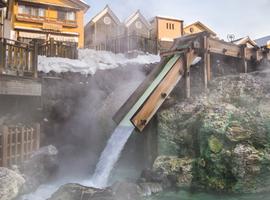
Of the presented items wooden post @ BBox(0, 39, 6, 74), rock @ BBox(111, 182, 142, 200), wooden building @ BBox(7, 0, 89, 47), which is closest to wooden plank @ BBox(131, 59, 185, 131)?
rock @ BBox(111, 182, 142, 200)

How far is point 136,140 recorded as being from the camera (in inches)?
420

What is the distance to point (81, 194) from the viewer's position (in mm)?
6812

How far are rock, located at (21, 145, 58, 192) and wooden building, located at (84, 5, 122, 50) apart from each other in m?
18.3

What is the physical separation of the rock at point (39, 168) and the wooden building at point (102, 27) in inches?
720

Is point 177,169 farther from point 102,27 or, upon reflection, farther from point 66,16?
point 102,27

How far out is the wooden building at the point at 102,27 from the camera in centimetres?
2617

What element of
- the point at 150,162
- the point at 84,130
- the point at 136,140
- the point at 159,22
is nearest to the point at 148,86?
the point at 136,140

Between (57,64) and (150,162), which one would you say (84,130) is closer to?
(57,64)

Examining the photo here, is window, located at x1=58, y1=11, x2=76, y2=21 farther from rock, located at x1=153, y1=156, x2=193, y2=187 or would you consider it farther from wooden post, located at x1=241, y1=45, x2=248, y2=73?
rock, located at x1=153, y1=156, x2=193, y2=187

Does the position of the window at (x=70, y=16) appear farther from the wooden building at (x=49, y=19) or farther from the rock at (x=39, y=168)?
the rock at (x=39, y=168)

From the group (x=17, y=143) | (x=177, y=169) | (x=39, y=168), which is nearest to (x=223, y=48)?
(x=177, y=169)

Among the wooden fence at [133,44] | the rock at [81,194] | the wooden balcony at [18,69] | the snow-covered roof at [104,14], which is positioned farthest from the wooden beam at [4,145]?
the snow-covered roof at [104,14]

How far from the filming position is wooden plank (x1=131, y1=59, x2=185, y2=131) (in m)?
8.41

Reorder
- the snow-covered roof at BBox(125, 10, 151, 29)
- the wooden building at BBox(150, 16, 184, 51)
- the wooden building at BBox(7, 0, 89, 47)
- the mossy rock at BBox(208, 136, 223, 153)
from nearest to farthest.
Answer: the mossy rock at BBox(208, 136, 223, 153), the wooden building at BBox(7, 0, 89, 47), the wooden building at BBox(150, 16, 184, 51), the snow-covered roof at BBox(125, 10, 151, 29)
